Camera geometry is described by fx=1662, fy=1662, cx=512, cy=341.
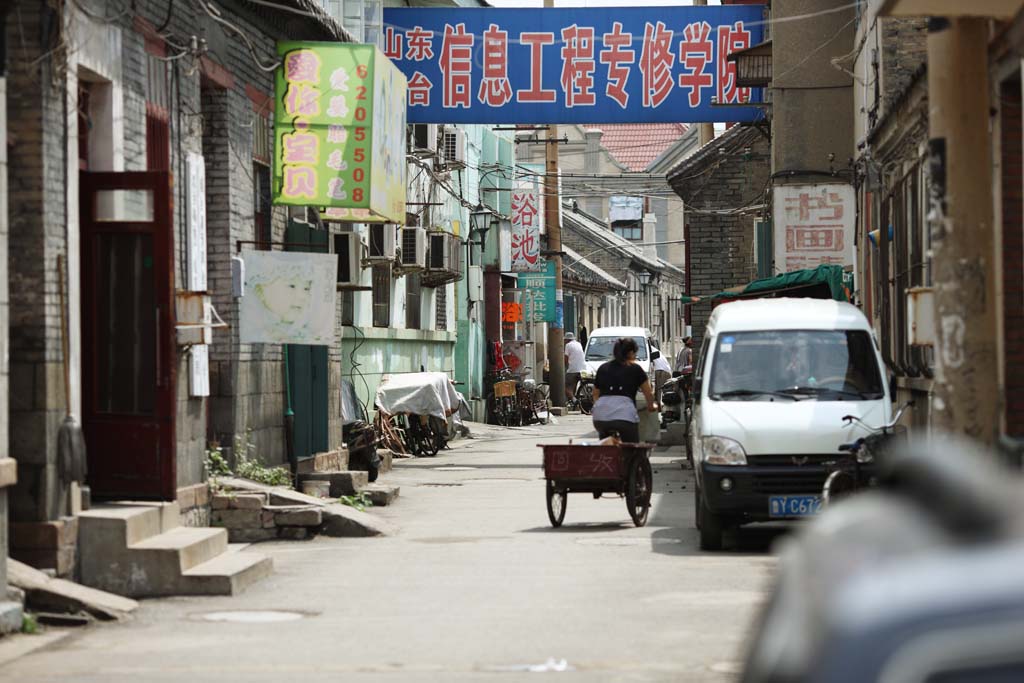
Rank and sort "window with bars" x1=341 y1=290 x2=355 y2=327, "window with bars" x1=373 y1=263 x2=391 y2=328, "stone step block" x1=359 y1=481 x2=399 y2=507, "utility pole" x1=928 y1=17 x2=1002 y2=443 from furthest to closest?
"window with bars" x1=373 y1=263 x2=391 y2=328 → "window with bars" x1=341 y1=290 x2=355 y2=327 → "stone step block" x1=359 y1=481 x2=399 y2=507 → "utility pole" x1=928 y1=17 x2=1002 y2=443

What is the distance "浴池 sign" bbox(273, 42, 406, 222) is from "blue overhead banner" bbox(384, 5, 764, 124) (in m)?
7.94

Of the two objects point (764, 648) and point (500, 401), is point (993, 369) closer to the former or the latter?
point (764, 648)

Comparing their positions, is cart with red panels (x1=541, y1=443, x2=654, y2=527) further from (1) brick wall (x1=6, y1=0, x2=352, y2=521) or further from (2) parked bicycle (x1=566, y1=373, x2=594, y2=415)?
(2) parked bicycle (x1=566, y1=373, x2=594, y2=415)

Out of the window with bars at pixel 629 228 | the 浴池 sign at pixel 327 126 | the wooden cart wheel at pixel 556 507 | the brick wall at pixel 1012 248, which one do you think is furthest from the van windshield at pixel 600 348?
the window with bars at pixel 629 228

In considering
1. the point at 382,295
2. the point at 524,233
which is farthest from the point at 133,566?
the point at 524,233

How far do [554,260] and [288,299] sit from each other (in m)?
31.1

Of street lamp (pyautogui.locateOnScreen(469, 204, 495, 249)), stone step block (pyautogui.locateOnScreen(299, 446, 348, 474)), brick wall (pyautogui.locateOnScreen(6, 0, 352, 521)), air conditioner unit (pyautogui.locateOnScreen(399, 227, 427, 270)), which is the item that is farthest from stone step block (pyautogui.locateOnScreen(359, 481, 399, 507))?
street lamp (pyautogui.locateOnScreen(469, 204, 495, 249))

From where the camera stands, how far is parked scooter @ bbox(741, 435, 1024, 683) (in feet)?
4.88

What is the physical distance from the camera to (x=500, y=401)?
133ft

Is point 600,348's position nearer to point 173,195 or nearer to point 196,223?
point 196,223

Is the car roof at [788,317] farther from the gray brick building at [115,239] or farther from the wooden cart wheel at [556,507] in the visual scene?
the gray brick building at [115,239]

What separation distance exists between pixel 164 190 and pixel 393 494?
7598 millimetres

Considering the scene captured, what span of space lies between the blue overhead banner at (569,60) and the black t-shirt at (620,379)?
934 cm

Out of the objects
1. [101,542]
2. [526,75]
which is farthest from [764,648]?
[526,75]
